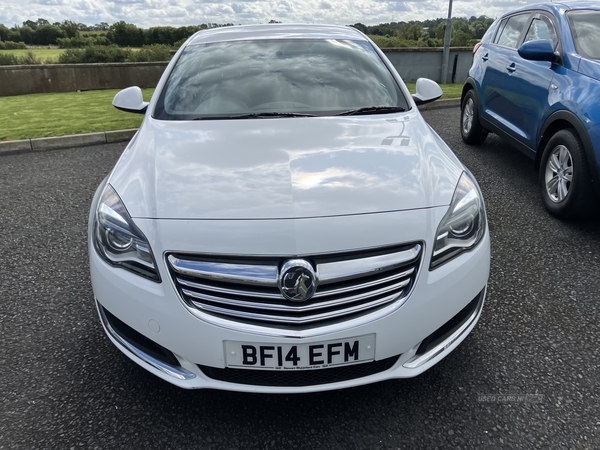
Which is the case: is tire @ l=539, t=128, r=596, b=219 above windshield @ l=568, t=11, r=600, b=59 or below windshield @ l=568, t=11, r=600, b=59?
below

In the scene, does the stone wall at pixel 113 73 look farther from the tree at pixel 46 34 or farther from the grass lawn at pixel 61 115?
the tree at pixel 46 34

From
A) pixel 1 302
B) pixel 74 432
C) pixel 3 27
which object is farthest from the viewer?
pixel 3 27

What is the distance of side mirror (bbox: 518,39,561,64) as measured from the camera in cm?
404

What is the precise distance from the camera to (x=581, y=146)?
12.2 ft

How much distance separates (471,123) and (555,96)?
7.14ft

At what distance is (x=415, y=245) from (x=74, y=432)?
153 centimetres

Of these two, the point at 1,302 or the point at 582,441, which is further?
the point at 1,302

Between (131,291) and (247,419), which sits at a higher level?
(131,291)

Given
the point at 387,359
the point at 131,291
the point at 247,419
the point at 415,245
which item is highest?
the point at 415,245

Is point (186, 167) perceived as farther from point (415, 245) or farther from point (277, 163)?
point (415, 245)

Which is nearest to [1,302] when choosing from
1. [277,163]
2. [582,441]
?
[277,163]

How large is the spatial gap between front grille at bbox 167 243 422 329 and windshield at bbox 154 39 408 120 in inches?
49.5

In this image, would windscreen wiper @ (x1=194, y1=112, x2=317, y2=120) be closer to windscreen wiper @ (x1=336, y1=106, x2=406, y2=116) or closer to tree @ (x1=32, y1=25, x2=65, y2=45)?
windscreen wiper @ (x1=336, y1=106, x2=406, y2=116)

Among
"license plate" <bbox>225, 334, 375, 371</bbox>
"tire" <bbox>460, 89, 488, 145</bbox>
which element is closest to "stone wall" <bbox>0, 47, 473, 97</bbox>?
"tire" <bbox>460, 89, 488, 145</bbox>
